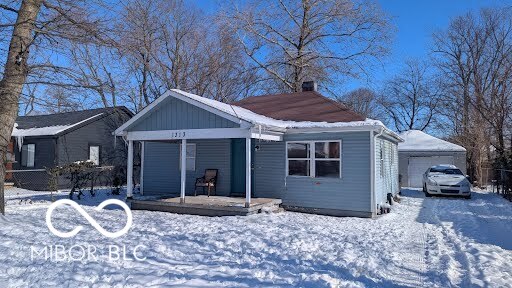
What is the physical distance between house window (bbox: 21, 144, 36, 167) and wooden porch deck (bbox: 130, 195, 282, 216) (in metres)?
11.6

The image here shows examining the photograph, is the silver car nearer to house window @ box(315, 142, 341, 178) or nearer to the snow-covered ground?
the snow-covered ground

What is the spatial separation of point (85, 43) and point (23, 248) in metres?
4.33

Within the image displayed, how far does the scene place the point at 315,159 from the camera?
11.5 m

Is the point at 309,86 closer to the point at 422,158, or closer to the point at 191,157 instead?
the point at 191,157

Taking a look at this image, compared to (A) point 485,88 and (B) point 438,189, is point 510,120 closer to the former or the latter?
(A) point 485,88

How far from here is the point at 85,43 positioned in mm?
8188

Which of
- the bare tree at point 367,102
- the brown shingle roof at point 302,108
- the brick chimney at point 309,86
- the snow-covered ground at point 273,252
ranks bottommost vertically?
the snow-covered ground at point 273,252

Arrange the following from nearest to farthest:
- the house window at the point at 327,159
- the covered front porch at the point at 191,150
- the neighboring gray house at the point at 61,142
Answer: the covered front porch at the point at 191,150, the house window at the point at 327,159, the neighboring gray house at the point at 61,142

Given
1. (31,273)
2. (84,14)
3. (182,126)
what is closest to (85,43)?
(84,14)

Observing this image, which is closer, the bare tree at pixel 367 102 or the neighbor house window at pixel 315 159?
the neighbor house window at pixel 315 159

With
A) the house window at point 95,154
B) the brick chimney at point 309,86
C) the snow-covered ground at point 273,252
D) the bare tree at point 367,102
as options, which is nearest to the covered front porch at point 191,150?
the snow-covered ground at point 273,252

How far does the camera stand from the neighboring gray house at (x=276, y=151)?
10.8 metres

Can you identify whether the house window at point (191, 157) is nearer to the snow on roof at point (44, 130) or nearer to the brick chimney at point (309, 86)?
the brick chimney at point (309, 86)

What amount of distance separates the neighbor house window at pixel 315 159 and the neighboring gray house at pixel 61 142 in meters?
9.74
